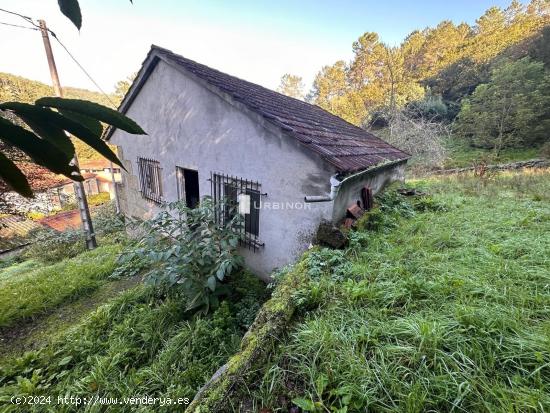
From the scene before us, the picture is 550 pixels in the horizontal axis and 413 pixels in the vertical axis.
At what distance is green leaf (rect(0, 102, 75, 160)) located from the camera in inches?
22.2

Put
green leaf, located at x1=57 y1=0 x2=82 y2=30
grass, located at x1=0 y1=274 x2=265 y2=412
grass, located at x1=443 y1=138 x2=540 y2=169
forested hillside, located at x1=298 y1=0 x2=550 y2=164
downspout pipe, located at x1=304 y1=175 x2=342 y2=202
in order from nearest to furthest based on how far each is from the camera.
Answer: green leaf, located at x1=57 y1=0 x2=82 y2=30 → grass, located at x1=0 y1=274 x2=265 y2=412 → downspout pipe, located at x1=304 y1=175 x2=342 y2=202 → forested hillside, located at x1=298 y1=0 x2=550 y2=164 → grass, located at x1=443 y1=138 x2=540 y2=169

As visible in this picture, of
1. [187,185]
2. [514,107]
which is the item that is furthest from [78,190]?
[514,107]

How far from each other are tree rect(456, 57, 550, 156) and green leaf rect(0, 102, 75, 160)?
2402 centimetres

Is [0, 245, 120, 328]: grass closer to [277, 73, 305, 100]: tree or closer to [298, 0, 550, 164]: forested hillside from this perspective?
[298, 0, 550, 164]: forested hillside

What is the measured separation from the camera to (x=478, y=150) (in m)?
19.4

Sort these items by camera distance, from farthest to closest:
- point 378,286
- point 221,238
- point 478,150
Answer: point 478,150 → point 221,238 → point 378,286

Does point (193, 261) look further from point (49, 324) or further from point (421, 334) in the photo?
point (421, 334)

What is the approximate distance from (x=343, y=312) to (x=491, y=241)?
265cm

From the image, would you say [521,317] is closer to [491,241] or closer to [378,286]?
[378,286]

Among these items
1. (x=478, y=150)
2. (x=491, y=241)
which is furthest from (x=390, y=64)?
(x=491, y=241)

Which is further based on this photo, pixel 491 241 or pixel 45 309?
pixel 45 309

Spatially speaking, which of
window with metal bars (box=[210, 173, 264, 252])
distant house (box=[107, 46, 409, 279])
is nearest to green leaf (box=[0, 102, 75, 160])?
distant house (box=[107, 46, 409, 279])

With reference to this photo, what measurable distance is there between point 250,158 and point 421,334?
3322 mm

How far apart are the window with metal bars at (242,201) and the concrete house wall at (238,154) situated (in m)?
0.13
